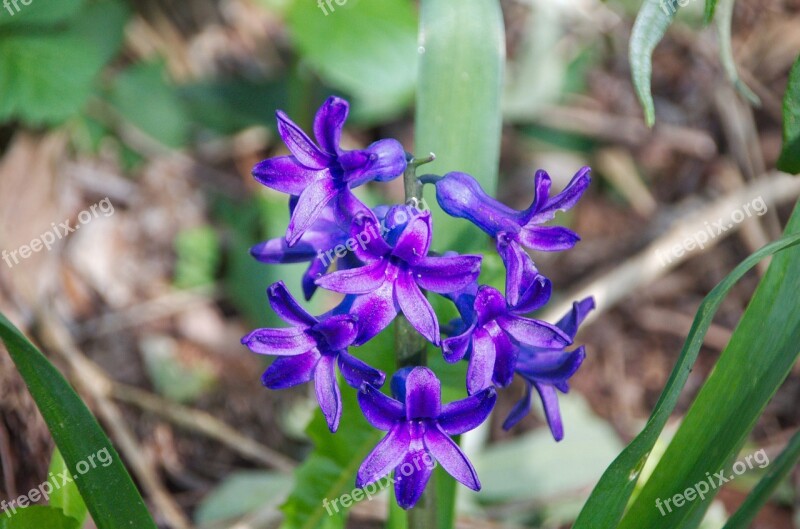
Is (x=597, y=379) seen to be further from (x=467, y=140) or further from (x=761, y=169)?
(x=467, y=140)

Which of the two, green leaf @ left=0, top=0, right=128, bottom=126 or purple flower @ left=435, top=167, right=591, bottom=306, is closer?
purple flower @ left=435, top=167, right=591, bottom=306

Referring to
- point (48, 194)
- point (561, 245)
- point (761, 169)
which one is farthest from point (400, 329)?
point (761, 169)

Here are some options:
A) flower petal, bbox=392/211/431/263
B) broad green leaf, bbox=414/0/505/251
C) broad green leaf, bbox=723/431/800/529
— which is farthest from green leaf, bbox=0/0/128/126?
broad green leaf, bbox=723/431/800/529

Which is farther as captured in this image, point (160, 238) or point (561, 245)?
point (160, 238)

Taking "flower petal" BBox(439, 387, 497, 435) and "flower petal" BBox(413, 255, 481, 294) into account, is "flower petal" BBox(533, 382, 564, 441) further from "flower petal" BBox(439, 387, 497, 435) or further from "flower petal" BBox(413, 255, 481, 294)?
"flower petal" BBox(413, 255, 481, 294)

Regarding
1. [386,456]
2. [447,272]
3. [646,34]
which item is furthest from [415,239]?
[646,34]

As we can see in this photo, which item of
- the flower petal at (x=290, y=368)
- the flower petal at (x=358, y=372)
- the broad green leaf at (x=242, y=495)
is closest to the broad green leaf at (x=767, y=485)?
the flower petal at (x=358, y=372)

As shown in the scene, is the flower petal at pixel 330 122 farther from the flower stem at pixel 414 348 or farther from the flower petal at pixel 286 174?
the flower stem at pixel 414 348
